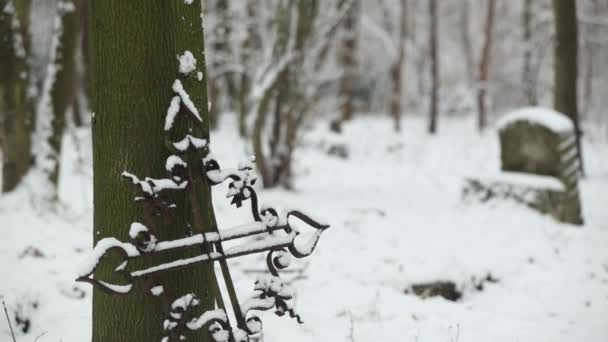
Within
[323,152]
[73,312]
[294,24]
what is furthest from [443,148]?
[73,312]

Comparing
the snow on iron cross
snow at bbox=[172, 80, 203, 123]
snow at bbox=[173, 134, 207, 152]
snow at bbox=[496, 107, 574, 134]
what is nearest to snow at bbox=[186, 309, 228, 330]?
the snow on iron cross

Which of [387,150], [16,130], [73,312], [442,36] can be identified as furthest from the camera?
[442,36]

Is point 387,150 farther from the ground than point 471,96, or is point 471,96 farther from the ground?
point 471,96

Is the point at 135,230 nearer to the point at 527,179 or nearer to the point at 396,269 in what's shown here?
the point at 396,269

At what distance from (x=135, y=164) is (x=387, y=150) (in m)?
14.4

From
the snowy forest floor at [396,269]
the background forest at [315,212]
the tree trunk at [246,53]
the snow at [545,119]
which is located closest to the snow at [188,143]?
the background forest at [315,212]

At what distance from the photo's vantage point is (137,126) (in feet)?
5.70

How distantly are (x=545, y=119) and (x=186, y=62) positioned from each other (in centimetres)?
609

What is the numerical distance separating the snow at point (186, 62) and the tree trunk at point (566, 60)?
884 centimetres

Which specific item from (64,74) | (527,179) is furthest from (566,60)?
(64,74)

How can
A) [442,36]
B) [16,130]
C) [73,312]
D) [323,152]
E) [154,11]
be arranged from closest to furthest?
[154,11] → [73,312] → [16,130] → [323,152] → [442,36]

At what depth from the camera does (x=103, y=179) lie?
5.93 ft

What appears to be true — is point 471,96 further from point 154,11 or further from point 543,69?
point 154,11

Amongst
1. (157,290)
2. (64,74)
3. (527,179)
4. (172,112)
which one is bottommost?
(157,290)
